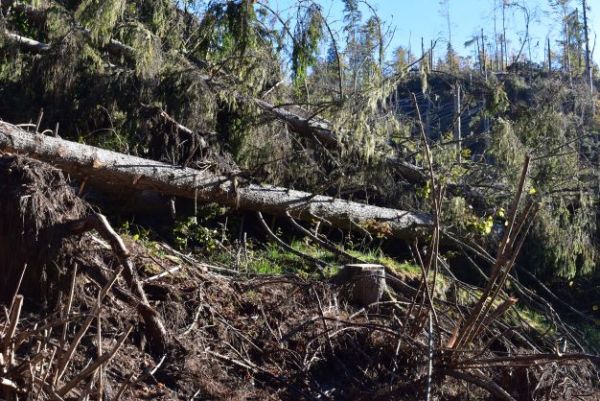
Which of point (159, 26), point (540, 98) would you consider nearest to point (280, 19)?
point (159, 26)

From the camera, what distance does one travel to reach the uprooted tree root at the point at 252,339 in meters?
4.82

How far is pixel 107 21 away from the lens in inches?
307

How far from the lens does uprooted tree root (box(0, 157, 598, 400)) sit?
15.8 feet

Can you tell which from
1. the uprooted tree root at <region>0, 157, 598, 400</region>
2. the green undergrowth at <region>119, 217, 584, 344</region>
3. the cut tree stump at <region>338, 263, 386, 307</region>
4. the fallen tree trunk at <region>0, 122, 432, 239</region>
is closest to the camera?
the uprooted tree root at <region>0, 157, 598, 400</region>

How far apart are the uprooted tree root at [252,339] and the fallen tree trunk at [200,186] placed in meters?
1.26

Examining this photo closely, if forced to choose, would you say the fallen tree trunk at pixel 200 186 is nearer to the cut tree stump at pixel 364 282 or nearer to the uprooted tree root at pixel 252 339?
the uprooted tree root at pixel 252 339

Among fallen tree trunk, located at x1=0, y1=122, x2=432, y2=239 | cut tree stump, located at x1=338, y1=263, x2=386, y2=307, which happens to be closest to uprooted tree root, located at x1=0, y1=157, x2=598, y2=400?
cut tree stump, located at x1=338, y1=263, x2=386, y2=307

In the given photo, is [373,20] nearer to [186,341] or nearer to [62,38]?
[62,38]

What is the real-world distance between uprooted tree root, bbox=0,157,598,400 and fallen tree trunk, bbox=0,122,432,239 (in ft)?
4.13

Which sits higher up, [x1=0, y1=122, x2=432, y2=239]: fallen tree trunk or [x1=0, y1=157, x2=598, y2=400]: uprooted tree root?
[x1=0, y1=122, x2=432, y2=239]: fallen tree trunk

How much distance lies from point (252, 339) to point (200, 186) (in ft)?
7.91

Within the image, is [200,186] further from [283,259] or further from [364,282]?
[364,282]

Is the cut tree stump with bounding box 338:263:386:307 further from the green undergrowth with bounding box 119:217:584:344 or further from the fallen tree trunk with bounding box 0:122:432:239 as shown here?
the fallen tree trunk with bounding box 0:122:432:239

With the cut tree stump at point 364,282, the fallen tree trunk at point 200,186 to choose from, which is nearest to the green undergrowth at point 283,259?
the fallen tree trunk at point 200,186
